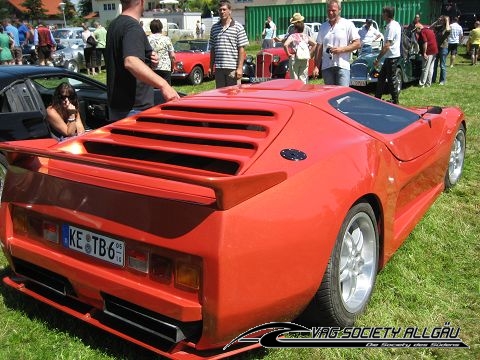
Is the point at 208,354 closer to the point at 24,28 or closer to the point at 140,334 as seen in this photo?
the point at 140,334

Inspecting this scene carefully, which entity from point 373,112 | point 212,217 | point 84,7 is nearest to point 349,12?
point 373,112

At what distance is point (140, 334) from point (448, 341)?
1532 mm

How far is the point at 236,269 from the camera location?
184 cm

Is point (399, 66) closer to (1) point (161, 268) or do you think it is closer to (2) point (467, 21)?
(1) point (161, 268)

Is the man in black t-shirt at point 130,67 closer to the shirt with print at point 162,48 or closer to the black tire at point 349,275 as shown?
the black tire at point 349,275

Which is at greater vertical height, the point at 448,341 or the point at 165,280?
the point at 165,280

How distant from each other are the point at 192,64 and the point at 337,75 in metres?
7.34

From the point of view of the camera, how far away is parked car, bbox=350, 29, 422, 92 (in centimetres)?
1024

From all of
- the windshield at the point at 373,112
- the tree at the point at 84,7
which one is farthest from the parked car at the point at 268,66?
the tree at the point at 84,7

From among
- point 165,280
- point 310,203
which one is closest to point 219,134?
point 310,203

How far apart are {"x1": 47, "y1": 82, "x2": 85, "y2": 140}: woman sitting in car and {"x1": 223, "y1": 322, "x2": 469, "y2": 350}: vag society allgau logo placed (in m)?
3.45

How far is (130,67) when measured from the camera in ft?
11.0

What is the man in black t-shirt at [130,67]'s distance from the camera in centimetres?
336

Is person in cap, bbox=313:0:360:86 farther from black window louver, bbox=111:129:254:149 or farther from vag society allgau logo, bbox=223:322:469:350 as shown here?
vag society allgau logo, bbox=223:322:469:350
